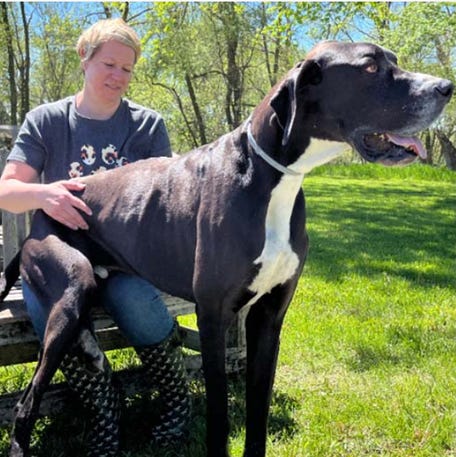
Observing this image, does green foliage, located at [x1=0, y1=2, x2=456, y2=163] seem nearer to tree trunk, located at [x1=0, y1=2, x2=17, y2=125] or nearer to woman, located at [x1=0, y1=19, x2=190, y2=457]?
tree trunk, located at [x1=0, y1=2, x2=17, y2=125]

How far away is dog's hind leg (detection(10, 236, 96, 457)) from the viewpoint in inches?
89.7

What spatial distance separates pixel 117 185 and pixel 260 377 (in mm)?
936

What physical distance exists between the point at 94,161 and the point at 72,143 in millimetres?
124

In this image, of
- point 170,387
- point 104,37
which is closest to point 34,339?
point 170,387

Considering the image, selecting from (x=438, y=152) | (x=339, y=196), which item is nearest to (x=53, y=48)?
(x=339, y=196)

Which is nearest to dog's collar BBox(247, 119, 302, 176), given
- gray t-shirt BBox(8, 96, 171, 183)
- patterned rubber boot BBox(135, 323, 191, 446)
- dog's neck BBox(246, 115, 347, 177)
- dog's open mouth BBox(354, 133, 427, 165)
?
dog's neck BBox(246, 115, 347, 177)

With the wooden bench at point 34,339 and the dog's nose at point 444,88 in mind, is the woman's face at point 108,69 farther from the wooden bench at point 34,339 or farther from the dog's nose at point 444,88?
the dog's nose at point 444,88

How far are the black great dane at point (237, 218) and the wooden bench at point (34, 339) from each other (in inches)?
13.3

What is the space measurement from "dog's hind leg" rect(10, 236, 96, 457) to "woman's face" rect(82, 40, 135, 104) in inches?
30.2

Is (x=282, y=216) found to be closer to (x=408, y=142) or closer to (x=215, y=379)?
(x=408, y=142)

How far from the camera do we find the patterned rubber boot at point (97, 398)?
8.44 feet

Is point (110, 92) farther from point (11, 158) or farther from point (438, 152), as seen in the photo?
point (438, 152)

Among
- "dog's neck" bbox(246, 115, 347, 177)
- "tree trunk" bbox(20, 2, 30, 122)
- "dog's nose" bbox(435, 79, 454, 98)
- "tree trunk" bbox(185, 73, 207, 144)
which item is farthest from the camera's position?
"tree trunk" bbox(185, 73, 207, 144)

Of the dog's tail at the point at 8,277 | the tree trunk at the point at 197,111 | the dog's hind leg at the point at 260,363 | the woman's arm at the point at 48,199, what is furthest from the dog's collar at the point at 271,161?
the tree trunk at the point at 197,111
